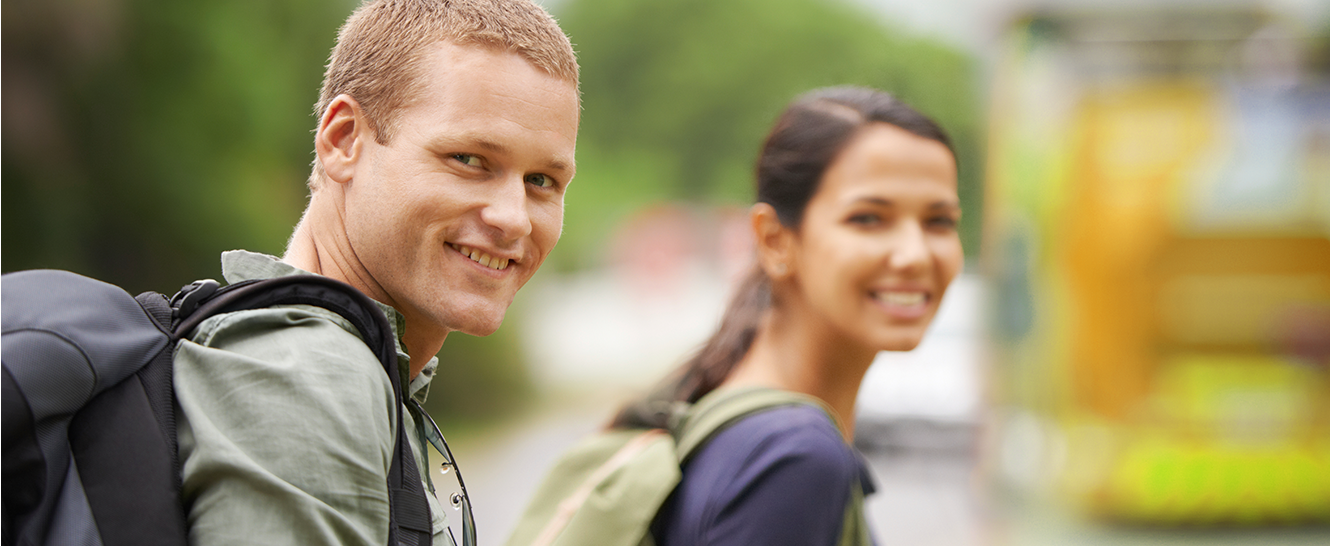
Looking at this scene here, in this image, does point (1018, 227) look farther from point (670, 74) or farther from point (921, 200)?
point (670, 74)

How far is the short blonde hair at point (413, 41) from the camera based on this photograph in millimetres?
1411

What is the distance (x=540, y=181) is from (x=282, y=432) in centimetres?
55

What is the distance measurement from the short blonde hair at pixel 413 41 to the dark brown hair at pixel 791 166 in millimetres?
951

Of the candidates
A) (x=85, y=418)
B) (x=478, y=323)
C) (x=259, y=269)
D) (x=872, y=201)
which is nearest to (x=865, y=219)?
(x=872, y=201)

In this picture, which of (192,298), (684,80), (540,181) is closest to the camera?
(192,298)

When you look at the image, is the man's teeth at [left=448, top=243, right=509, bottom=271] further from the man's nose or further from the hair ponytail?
the hair ponytail

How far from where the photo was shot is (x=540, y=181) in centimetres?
151

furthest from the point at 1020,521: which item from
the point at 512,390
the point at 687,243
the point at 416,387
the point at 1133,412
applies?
the point at 687,243

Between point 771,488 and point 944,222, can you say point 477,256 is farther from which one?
point 944,222

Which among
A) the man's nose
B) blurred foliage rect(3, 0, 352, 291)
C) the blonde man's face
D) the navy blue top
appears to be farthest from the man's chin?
blurred foliage rect(3, 0, 352, 291)

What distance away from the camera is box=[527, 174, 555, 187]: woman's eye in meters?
1.50

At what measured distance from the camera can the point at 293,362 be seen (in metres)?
1.12

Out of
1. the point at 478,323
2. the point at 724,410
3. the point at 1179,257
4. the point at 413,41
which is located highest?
the point at 413,41

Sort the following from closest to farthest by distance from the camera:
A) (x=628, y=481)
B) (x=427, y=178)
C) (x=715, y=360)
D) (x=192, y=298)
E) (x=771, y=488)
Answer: (x=192, y=298)
(x=427, y=178)
(x=771, y=488)
(x=628, y=481)
(x=715, y=360)
